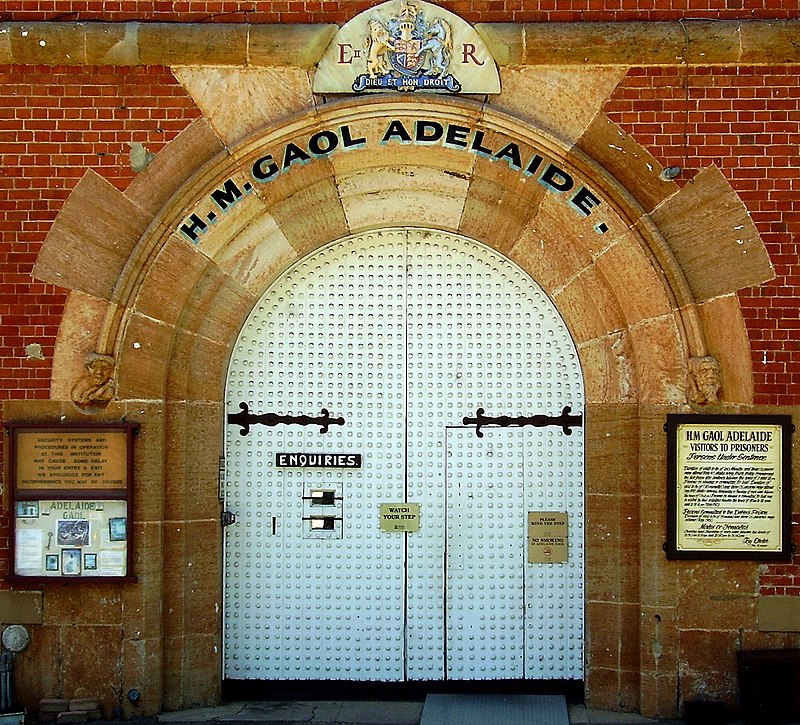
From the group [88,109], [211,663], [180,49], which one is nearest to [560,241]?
[180,49]

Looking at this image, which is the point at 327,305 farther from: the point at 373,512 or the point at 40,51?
the point at 40,51

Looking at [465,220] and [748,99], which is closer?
[748,99]

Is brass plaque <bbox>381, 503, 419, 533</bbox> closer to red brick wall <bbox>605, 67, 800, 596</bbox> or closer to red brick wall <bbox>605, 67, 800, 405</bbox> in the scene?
red brick wall <bbox>605, 67, 800, 596</bbox>

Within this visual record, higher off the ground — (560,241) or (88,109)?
(88,109)

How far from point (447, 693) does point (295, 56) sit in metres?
4.56

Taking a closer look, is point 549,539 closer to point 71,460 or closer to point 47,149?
point 71,460

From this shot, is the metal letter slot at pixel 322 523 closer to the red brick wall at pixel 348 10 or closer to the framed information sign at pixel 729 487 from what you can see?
the framed information sign at pixel 729 487

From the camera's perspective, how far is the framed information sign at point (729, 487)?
6906 millimetres

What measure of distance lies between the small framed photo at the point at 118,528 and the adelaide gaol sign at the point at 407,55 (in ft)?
10.4

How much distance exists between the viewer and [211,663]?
733 cm

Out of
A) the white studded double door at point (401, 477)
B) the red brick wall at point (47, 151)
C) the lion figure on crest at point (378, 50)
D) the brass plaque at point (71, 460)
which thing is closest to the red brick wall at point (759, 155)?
the white studded double door at point (401, 477)

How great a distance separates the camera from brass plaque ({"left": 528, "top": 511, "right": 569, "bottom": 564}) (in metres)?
7.44

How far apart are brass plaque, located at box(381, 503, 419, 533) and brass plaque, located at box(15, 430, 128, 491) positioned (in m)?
1.86

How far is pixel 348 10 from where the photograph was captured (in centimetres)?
701
